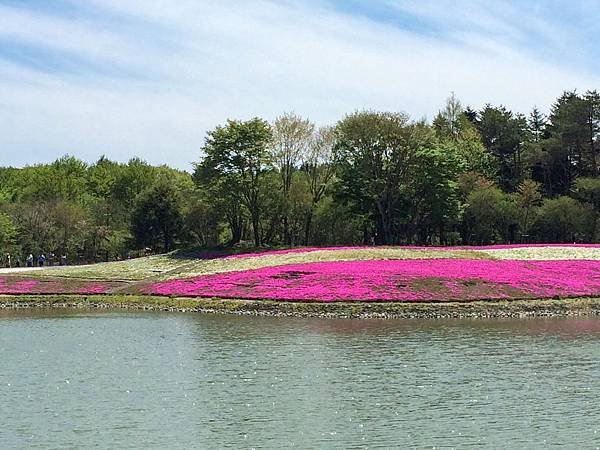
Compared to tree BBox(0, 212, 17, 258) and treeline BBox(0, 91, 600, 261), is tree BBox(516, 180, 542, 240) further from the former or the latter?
tree BBox(0, 212, 17, 258)

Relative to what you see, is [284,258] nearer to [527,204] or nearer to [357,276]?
[357,276]

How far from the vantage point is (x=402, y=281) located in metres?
49.7

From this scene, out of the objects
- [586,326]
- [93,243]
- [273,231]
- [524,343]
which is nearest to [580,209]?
[273,231]

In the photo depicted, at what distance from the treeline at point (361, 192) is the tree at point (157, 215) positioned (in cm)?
Answer: 13

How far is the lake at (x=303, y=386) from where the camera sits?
64.3 ft

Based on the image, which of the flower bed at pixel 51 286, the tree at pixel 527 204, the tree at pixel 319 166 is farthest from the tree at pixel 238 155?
the tree at pixel 527 204

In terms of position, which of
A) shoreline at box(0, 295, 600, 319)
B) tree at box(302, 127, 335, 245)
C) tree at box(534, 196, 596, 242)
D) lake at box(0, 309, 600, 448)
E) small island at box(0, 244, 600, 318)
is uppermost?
tree at box(302, 127, 335, 245)

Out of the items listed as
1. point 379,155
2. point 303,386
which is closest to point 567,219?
point 379,155

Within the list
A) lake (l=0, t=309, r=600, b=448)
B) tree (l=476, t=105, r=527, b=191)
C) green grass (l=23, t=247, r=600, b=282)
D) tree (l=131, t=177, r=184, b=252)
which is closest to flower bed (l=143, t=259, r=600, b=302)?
green grass (l=23, t=247, r=600, b=282)

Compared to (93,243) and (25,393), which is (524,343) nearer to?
(25,393)

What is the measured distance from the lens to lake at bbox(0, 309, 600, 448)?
19.6m

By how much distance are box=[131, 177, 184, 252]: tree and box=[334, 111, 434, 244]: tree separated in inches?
920

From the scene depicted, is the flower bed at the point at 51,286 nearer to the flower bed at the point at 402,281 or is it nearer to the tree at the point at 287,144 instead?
the flower bed at the point at 402,281

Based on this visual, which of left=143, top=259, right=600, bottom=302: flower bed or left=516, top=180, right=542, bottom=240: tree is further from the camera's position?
left=516, top=180, right=542, bottom=240: tree
